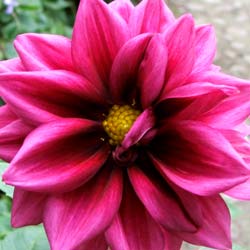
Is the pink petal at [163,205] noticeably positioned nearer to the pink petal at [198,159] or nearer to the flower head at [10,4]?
the pink petal at [198,159]

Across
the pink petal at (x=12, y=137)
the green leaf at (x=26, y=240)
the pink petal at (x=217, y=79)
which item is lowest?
the green leaf at (x=26, y=240)

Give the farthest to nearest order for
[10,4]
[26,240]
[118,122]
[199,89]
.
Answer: [10,4], [26,240], [118,122], [199,89]

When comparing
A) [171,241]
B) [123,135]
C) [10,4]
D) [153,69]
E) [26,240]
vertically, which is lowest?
[10,4]

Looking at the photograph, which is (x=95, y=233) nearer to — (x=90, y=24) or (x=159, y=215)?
(x=159, y=215)

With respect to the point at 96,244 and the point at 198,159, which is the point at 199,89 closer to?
the point at 198,159

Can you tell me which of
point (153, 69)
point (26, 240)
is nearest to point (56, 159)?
point (153, 69)

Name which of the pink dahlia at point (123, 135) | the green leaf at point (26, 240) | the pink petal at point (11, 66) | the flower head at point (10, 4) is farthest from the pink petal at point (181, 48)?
the flower head at point (10, 4)
